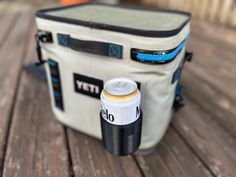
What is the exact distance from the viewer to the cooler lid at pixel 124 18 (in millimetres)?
548

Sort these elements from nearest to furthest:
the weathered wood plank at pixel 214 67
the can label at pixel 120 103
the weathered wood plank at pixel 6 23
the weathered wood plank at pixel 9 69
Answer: the can label at pixel 120 103, the weathered wood plank at pixel 9 69, the weathered wood plank at pixel 214 67, the weathered wood plank at pixel 6 23

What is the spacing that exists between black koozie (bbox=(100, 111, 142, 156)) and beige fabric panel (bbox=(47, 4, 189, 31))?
9.2 inches

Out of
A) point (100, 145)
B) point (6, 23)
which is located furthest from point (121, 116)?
point (6, 23)

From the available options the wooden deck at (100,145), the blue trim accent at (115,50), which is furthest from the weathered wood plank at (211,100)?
the blue trim accent at (115,50)

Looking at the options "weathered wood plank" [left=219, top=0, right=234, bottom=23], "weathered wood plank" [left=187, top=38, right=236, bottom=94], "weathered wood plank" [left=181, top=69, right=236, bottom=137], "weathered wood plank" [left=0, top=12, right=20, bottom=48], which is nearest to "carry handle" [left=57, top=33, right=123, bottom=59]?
"weathered wood plank" [left=181, top=69, right=236, bottom=137]

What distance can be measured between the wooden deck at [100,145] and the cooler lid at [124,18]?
1.19 ft

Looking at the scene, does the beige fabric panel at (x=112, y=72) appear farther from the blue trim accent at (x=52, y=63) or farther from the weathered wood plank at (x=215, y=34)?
the weathered wood plank at (x=215, y=34)

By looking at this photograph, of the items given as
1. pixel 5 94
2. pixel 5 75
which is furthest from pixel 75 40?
pixel 5 75

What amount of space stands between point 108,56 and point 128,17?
166 millimetres

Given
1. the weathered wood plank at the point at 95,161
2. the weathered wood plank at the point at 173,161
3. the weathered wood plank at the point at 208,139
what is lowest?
the weathered wood plank at the point at 208,139

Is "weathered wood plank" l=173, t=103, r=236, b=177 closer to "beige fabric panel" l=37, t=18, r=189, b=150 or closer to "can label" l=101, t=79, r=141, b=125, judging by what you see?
"beige fabric panel" l=37, t=18, r=189, b=150

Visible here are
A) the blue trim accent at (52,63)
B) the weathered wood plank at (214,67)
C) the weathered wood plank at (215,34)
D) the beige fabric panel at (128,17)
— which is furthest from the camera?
the weathered wood plank at (215,34)

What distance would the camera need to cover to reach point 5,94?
99 cm

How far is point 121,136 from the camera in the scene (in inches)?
20.9
